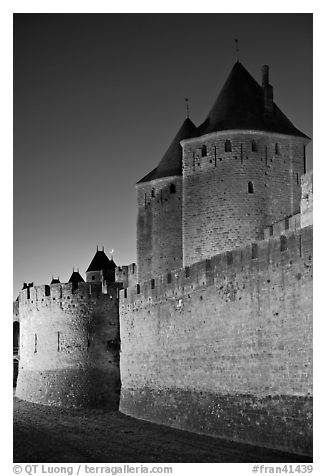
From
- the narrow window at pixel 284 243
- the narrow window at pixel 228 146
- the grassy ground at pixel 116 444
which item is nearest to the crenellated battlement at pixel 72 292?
the grassy ground at pixel 116 444

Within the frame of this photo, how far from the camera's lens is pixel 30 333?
31.7 metres

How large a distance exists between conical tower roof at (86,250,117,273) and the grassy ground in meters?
24.2

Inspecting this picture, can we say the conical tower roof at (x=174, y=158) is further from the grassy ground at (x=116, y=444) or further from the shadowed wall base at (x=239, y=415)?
the shadowed wall base at (x=239, y=415)

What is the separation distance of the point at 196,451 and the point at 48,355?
47.7ft

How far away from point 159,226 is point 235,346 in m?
15.9

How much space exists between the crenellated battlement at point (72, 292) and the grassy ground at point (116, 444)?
509 centimetres

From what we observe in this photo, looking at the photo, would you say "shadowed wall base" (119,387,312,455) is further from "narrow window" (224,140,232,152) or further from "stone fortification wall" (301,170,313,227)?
"narrow window" (224,140,232,152)

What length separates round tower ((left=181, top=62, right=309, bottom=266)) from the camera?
2825 centimetres

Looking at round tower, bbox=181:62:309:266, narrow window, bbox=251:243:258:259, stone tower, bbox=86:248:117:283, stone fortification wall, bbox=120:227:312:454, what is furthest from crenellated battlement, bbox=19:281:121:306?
stone tower, bbox=86:248:117:283

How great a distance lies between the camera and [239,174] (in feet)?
93.1

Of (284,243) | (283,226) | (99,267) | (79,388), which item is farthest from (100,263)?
(284,243)

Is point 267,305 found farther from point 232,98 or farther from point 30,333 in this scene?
point 30,333

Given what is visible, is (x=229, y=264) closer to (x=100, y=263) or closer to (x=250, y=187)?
(x=250, y=187)
